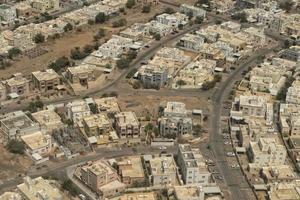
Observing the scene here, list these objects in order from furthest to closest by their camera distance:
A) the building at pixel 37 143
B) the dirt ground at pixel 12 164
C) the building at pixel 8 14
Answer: the building at pixel 8 14 < the building at pixel 37 143 < the dirt ground at pixel 12 164

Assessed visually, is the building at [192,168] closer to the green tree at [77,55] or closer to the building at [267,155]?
the building at [267,155]

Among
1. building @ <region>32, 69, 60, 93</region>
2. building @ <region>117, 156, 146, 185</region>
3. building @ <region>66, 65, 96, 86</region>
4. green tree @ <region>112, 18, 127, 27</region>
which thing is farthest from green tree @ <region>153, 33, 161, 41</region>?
building @ <region>117, 156, 146, 185</region>

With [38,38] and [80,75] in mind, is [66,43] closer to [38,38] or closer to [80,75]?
[38,38]

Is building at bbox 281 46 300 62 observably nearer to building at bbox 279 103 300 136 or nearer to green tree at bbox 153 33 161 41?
building at bbox 279 103 300 136

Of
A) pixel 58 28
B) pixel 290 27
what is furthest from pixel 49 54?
pixel 290 27

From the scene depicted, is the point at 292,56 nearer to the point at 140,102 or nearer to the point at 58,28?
the point at 140,102

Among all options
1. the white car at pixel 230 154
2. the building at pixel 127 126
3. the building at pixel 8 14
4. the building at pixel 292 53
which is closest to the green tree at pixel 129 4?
the building at pixel 8 14

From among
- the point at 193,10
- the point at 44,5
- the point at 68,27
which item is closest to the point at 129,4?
the point at 193,10
